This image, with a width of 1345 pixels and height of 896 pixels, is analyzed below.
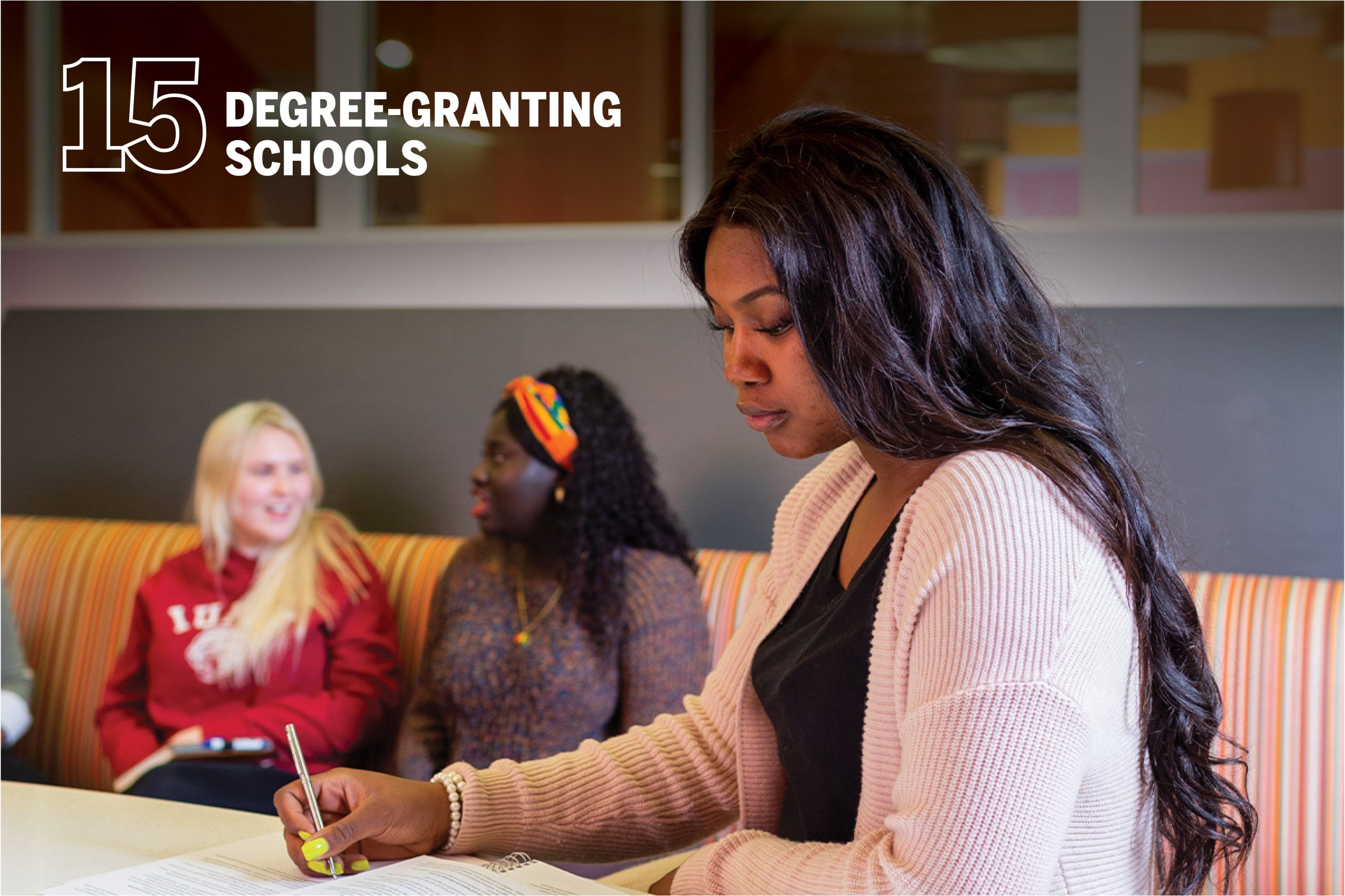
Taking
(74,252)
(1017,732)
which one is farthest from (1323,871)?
(74,252)

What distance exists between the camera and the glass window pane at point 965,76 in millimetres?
2584

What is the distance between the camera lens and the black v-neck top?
3.58ft

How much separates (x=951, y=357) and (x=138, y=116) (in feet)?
10.1

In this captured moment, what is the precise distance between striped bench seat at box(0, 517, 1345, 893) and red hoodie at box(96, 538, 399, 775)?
166 mm

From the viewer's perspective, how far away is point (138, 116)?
11.2 ft

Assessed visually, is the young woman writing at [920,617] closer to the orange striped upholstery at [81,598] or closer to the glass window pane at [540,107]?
the orange striped upholstery at [81,598]

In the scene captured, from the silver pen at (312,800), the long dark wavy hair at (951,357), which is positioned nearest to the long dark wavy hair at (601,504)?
the silver pen at (312,800)

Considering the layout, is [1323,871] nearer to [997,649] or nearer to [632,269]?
[997,649]

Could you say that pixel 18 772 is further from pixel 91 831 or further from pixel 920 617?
pixel 920 617

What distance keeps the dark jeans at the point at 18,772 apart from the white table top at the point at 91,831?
4.20 feet

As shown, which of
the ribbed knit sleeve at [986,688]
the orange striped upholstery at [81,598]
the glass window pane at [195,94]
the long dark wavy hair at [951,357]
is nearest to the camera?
the ribbed knit sleeve at [986,688]

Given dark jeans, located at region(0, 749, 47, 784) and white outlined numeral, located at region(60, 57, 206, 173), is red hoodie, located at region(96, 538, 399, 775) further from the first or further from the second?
white outlined numeral, located at region(60, 57, 206, 173)

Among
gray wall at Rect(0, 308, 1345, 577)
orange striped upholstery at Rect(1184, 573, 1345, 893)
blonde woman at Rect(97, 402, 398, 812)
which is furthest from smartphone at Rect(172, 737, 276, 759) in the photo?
orange striped upholstery at Rect(1184, 573, 1345, 893)

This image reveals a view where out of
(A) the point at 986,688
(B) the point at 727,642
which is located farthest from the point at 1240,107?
(A) the point at 986,688
